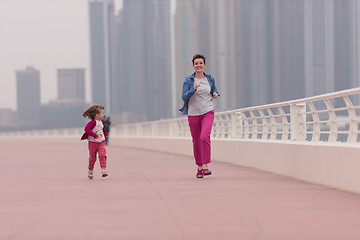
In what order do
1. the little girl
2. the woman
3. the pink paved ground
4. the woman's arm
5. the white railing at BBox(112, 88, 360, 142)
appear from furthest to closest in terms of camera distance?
the little girl → the woman → the woman's arm → the white railing at BBox(112, 88, 360, 142) → the pink paved ground

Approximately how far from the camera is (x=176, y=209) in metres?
7.16

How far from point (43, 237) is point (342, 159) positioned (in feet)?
16.2

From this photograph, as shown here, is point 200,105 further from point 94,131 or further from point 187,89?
point 94,131

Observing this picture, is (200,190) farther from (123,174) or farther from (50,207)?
(123,174)

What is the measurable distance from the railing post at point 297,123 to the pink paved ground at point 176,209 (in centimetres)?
134

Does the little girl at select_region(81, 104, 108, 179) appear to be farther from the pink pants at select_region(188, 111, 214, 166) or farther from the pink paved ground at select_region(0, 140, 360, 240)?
the pink pants at select_region(188, 111, 214, 166)

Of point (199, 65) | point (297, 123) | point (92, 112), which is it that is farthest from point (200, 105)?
point (297, 123)

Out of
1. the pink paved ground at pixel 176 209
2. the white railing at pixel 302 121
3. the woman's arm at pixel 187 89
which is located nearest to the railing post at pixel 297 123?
the white railing at pixel 302 121

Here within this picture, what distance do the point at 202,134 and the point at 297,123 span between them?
1.97 meters

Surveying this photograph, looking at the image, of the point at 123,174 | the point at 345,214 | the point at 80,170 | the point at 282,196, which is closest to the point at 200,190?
the point at 282,196

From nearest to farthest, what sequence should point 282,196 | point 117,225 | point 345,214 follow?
point 117,225, point 345,214, point 282,196

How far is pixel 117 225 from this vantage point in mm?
6062

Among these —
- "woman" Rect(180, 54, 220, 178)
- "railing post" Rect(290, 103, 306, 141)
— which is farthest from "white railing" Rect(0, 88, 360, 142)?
"woman" Rect(180, 54, 220, 178)

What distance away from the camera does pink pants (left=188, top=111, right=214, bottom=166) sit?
37.3ft
